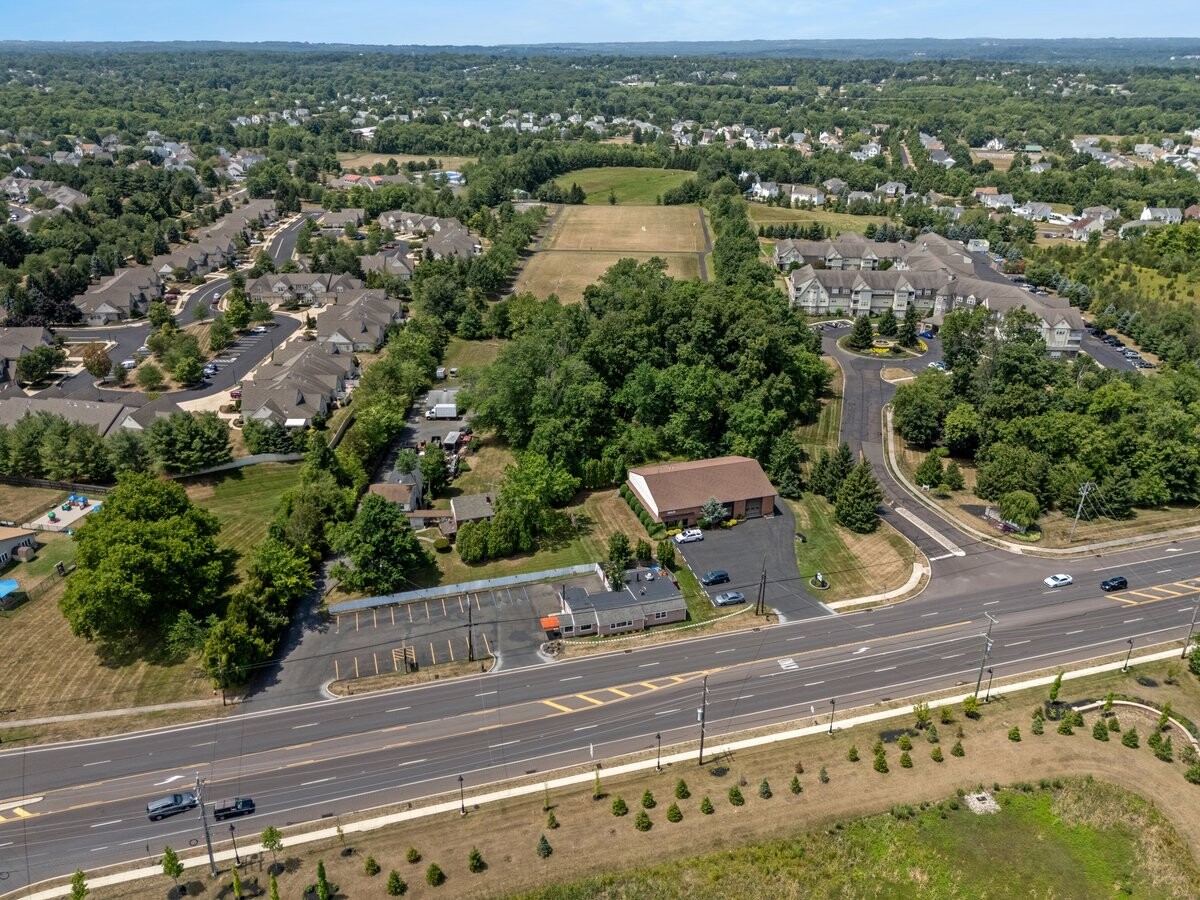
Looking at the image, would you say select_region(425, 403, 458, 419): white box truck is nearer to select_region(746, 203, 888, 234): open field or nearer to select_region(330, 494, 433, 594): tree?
select_region(330, 494, 433, 594): tree

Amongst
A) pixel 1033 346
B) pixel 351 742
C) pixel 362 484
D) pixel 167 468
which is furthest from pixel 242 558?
pixel 1033 346

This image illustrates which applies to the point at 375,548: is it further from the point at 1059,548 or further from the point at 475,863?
the point at 1059,548

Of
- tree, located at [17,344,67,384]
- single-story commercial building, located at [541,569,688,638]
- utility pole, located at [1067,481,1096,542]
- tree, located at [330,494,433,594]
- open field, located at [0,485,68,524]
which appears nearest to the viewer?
single-story commercial building, located at [541,569,688,638]

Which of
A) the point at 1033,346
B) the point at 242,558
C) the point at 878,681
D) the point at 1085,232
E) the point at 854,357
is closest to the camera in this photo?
the point at 878,681

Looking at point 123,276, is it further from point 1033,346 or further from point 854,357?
point 1033,346

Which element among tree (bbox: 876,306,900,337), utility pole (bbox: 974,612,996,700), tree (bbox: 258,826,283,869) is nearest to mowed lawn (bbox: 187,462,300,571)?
tree (bbox: 258,826,283,869)

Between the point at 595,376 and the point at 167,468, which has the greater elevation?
the point at 595,376
